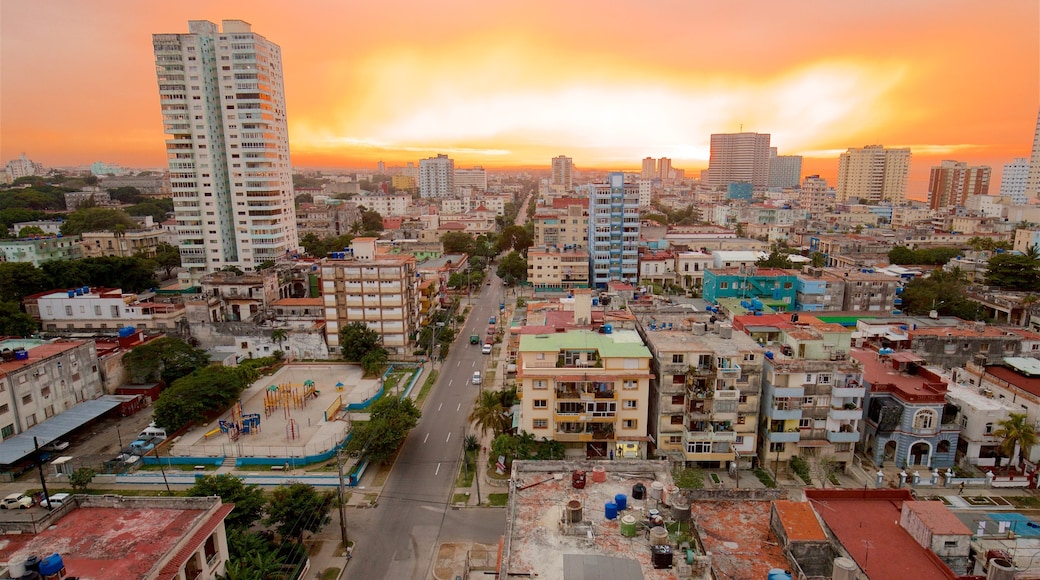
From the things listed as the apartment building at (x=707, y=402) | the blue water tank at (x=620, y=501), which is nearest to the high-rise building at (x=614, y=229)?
the apartment building at (x=707, y=402)

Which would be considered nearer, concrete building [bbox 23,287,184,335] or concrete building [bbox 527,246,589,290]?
concrete building [bbox 23,287,184,335]

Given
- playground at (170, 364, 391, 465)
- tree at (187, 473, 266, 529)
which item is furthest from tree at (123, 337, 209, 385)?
tree at (187, 473, 266, 529)

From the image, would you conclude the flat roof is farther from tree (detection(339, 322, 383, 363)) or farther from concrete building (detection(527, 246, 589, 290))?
concrete building (detection(527, 246, 589, 290))

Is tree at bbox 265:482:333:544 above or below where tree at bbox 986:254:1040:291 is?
below

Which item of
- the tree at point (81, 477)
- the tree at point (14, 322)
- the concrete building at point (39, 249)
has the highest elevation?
the concrete building at point (39, 249)

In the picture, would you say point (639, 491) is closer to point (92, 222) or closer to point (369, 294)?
point (369, 294)

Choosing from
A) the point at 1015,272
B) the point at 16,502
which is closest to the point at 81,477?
the point at 16,502

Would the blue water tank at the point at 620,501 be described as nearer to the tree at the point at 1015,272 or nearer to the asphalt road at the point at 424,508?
Answer: the asphalt road at the point at 424,508
